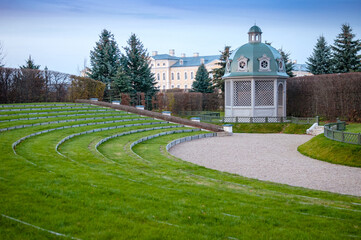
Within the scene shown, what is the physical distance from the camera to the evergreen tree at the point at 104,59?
45.5m

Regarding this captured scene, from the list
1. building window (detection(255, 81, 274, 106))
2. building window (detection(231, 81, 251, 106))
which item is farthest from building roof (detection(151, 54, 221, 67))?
building window (detection(255, 81, 274, 106))

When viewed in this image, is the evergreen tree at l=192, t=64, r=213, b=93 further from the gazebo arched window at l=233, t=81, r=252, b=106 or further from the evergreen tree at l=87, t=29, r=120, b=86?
the gazebo arched window at l=233, t=81, r=252, b=106

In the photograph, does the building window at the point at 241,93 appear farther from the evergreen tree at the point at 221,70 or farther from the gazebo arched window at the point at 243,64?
the evergreen tree at the point at 221,70

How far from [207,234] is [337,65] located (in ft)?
132

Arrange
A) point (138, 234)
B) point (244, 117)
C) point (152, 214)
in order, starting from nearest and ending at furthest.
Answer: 1. point (138, 234)
2. point (152, 214)
3. point (244, 117)

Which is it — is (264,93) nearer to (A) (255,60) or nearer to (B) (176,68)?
(A) (255,60)

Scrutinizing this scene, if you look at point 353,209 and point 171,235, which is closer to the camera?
point 171,235

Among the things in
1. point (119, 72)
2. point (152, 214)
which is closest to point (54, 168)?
point (152, 214)

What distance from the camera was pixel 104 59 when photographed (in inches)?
1795

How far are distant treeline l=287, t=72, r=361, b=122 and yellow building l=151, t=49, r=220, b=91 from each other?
67.3m

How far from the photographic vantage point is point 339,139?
51.8 ft

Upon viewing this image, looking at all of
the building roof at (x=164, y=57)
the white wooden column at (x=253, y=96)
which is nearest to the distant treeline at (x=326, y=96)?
the white wooden column at (x=253, y=96)

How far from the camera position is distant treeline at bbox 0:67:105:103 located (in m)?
26.8

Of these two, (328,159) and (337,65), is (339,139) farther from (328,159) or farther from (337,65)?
(337,65)
